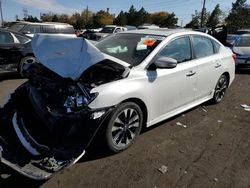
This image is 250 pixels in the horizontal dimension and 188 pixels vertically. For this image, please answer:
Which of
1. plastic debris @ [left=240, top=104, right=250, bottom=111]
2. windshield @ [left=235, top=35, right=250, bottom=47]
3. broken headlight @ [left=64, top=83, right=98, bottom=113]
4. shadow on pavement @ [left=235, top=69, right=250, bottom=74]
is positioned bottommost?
shadow on pavement @ [left=235, top=69, right=250, bottom=74]

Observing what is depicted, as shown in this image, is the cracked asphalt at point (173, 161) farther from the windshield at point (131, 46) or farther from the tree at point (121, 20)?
the tree at point (121, 20)

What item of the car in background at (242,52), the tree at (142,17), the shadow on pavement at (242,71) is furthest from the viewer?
the tree at (142,17)

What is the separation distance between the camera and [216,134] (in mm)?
4633

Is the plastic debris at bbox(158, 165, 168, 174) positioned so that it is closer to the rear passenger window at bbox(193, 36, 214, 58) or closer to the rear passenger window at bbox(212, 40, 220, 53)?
the rear passenger window at bbox(193, 36, 214, 58)

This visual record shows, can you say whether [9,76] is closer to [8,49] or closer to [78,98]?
[8,49]

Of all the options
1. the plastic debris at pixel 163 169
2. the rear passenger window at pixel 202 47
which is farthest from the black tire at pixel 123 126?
the rear passenger window at pixel 202 47

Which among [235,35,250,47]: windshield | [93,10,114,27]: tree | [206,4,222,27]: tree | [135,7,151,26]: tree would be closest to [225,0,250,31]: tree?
[206,4,222,27]: tree

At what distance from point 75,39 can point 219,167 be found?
2.53 meters

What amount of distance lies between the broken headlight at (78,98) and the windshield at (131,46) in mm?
1020

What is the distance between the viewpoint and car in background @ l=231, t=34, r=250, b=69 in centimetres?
1077

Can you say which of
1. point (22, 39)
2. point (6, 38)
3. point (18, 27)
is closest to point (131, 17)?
point (18, 27)

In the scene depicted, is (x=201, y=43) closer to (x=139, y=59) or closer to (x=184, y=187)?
(x=139, y=59)

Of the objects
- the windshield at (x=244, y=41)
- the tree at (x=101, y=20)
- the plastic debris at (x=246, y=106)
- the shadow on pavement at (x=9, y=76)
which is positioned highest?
the tree at (x=101, y=20)

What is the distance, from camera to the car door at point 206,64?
5125mm
